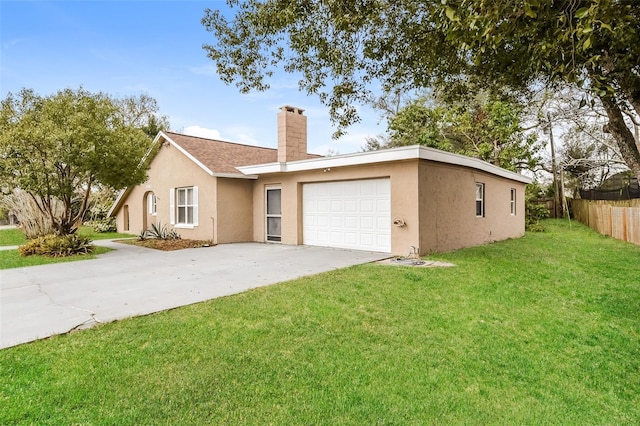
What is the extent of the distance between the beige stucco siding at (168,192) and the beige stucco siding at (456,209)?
7.47 m

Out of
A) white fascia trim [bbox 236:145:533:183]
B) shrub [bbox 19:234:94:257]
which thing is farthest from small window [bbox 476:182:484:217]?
shrub [bbox 19:234:94:257]

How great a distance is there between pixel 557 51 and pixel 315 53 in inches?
160

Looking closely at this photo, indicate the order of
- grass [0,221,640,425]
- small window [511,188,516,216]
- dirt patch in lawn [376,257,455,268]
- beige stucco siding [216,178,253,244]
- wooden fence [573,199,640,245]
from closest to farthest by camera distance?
grass [0,221,640,425], dirt patch in lawn [376,257,455,268], wooden fence [573,199,640,245], beige stucco siding [216,178,253,244], small window [511,188,516,216]

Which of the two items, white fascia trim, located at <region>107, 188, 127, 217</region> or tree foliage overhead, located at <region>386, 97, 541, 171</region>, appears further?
tree foliage overhead, located at <region>386, 97, 541, 171</region>

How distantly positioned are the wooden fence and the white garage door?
9.66 metres

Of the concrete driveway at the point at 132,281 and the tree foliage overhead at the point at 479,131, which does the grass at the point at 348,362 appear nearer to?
the concrete driveway at the point at 132,281

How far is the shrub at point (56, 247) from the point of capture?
10.5 meters

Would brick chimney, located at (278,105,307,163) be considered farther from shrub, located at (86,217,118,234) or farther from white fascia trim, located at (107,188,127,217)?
shrub, located at (86,217,118,234)

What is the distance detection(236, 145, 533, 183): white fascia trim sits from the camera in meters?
9.48

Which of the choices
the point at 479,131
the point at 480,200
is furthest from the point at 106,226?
the point at 479,131

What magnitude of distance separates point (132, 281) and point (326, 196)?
652 centimetres

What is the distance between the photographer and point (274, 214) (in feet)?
44.5

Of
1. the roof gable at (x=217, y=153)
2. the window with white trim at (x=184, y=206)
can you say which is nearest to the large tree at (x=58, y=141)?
the roof gable at (x=217, y=153)

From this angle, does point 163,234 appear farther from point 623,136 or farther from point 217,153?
point 623,136
